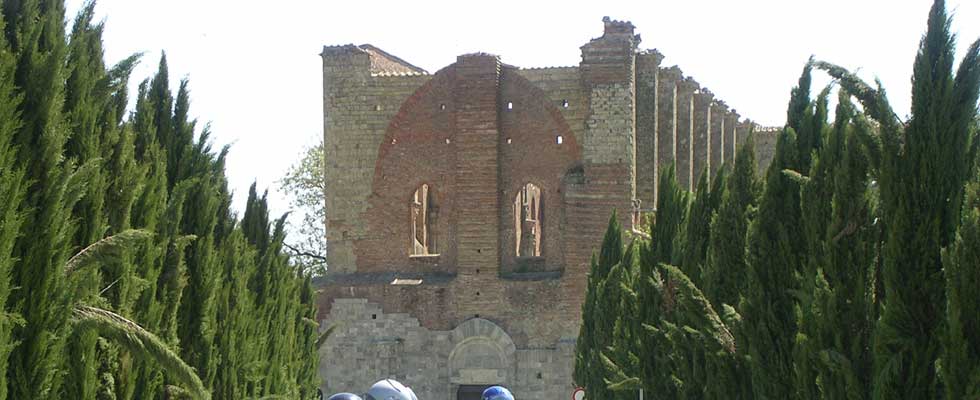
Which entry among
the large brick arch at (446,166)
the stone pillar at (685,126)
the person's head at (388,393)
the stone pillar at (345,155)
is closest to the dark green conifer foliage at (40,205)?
the person's head at (388,393)

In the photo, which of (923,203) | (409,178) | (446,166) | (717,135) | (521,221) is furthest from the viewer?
(717,135)

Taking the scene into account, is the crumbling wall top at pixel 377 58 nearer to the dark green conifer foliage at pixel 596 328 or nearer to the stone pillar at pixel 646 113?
the stone pillar at pixel 646 113

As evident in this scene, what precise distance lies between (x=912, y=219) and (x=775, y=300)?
259 cm

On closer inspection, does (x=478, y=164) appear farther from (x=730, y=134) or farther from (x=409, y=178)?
(x=730, y=134)

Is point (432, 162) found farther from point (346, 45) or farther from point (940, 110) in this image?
point (940, 110)

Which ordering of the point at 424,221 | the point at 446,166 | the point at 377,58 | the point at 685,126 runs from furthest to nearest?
the point at 424,221 → the point at 685,126 → the point at 377,58 → the point at 446,166

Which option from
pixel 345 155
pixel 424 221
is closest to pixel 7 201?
pixel 345 155

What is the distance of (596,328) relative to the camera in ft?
72.6

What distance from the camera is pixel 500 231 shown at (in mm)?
32156

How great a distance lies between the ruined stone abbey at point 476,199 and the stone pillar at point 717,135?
4.25 meters

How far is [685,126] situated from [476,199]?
5.98 meters

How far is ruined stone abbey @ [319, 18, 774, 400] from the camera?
103 ft

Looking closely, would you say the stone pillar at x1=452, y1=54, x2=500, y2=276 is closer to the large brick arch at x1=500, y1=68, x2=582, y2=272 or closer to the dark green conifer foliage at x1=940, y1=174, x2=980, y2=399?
the large brick arch at x1=500, y1=68, x2=582, y2=272

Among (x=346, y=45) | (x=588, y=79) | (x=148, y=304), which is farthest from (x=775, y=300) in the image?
(x=346, y=45)
